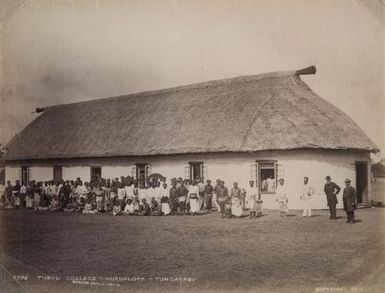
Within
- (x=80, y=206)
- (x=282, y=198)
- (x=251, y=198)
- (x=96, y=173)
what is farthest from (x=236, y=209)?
(x=96, y=173)

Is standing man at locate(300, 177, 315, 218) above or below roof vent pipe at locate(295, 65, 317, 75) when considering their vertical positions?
below

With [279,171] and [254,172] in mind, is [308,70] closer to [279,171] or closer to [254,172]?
[279,171]

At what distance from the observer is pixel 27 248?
632 cm

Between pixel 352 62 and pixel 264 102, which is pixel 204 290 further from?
pixel 264 102

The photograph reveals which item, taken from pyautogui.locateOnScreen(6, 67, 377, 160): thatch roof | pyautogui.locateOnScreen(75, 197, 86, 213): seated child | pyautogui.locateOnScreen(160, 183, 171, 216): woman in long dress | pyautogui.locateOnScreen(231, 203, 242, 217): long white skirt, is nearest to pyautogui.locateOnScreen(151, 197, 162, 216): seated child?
pyautogui.locateOnScreen(160, 183, 171, 216): woman in long dress

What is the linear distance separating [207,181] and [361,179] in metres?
2.87

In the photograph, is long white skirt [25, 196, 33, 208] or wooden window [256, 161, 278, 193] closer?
long white skirt [25, 196, 33, 208]

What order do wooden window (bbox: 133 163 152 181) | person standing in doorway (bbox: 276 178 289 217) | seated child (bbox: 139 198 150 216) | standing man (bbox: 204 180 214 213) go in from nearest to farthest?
person standing in doorway (bbox: 276 178 289 217)
standing man (bbox: 204 180 214 213)
seated child (bbox: 139 198 150 216)
wooden window (bbox: 133 163 152 181)

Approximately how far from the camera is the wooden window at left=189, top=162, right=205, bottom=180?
30.6 ft

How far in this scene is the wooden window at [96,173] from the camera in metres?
9.84

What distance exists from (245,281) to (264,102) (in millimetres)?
4691

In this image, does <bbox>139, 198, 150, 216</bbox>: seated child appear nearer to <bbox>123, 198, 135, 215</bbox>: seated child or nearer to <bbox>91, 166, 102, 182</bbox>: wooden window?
<bbox>123, 198, 135, 215</bbox>: seated child

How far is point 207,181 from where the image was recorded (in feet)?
28.2

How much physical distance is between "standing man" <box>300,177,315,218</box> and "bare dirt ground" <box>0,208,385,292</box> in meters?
0.28
